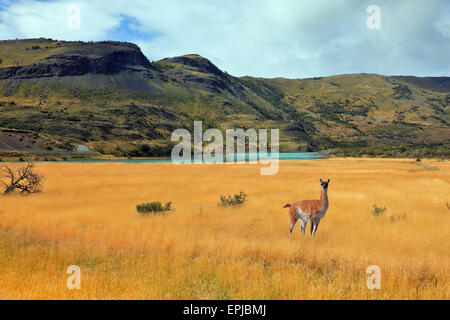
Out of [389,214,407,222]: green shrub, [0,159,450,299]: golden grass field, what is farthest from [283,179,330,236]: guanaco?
[389,214,407,222]: green shrub

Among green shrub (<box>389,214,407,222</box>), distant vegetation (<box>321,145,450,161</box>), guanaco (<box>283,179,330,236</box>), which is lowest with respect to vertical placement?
green shrub (<box>389,214,407,222</box>)

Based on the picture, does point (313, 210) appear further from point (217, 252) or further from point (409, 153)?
point (409, 153)

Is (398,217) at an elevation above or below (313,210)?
below

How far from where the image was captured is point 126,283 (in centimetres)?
584

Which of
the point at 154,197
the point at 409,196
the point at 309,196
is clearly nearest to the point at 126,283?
the point at 154,197

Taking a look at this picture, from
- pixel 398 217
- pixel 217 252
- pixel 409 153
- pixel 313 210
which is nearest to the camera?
pixel 217 252

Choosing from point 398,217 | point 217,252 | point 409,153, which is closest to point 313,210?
point 217,252

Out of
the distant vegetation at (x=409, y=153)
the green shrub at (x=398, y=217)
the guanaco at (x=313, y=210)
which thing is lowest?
the green shrub at (x=398, y=217)

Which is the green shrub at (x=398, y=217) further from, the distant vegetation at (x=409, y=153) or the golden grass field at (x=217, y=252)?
the distant vegetation at (x=409, y=153)

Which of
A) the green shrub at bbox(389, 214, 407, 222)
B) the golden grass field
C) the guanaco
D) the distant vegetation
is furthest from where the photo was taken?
the distant vegetation

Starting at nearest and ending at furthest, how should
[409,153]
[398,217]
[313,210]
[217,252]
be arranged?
1. [217,252]
2. [313,210]
3. [398,217]
4. [409,153]

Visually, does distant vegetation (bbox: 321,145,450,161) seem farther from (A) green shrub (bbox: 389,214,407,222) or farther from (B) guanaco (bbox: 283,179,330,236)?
(B) guanaco (bbox: 283,179,330,236)

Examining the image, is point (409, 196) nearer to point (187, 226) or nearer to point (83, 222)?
point (187, 226)

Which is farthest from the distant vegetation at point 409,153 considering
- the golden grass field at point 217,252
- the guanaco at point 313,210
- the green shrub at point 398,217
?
the guanaco at point 313,210
